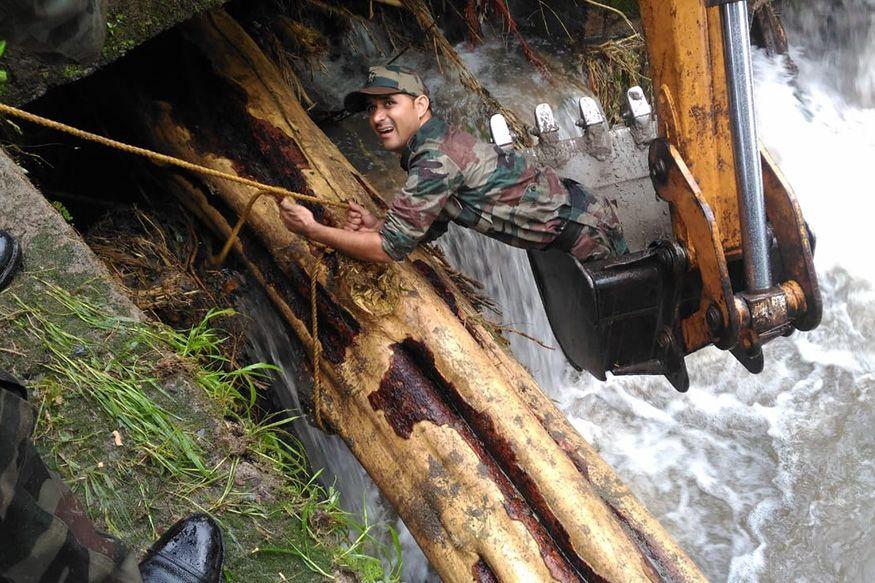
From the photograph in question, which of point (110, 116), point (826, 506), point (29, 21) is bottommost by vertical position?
point (826, 506)

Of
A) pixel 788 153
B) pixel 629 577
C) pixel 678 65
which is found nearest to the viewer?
pixel 629 577

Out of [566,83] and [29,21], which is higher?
[29,21]

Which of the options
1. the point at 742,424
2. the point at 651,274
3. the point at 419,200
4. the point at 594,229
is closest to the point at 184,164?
the point at 419,200

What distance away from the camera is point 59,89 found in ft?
13.0

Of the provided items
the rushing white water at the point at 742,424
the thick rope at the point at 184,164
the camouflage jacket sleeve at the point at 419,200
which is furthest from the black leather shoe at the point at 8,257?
the camouflage jacket sleeve at the point at 419,200

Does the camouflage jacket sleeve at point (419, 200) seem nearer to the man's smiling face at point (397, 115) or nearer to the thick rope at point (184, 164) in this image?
the man's smiling face at point (397, 115)

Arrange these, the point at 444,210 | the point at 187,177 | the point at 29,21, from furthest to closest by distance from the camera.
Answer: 1. the point at 187,177
2. the point at 444,210
3. the point at 29,21

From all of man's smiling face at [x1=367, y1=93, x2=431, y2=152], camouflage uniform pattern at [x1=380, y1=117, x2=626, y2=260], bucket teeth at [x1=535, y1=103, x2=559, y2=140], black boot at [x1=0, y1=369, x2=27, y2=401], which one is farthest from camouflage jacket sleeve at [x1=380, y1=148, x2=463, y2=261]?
black boot at [x1=0, y1=369, x2=27, y2=401]

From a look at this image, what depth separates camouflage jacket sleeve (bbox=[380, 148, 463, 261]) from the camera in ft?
10.2

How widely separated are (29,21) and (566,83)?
15.5ft

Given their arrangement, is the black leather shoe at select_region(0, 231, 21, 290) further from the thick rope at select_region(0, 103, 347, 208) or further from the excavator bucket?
the excavator bucket

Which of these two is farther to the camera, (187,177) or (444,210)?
(187,177)

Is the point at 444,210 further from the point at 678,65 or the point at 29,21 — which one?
the point at 29,21

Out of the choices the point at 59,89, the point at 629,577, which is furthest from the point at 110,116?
the point at 629,577
